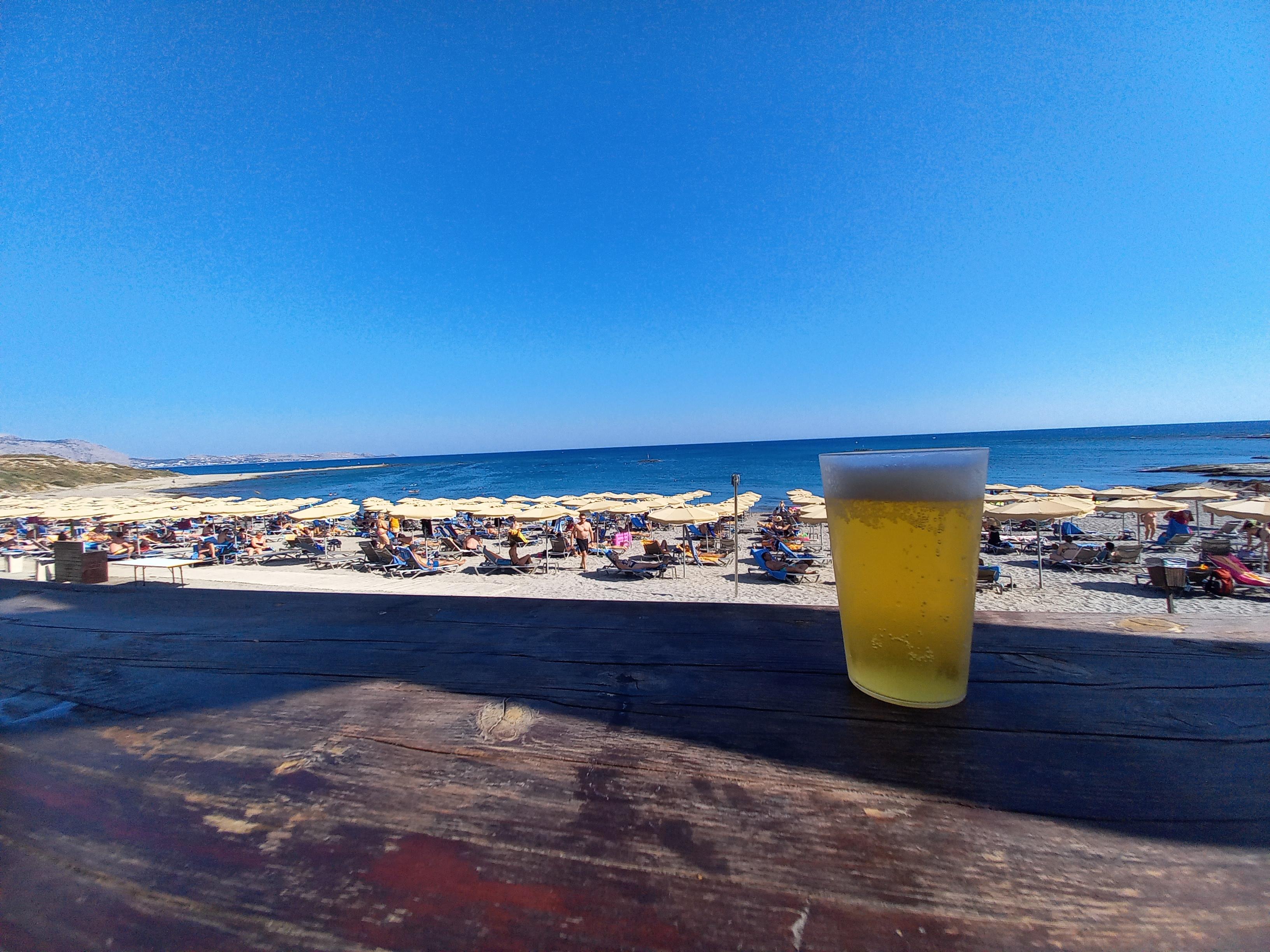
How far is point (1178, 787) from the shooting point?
0.70 meters

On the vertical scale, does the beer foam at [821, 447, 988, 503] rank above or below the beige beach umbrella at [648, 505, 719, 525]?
above

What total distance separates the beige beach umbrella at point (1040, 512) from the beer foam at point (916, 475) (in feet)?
44.8

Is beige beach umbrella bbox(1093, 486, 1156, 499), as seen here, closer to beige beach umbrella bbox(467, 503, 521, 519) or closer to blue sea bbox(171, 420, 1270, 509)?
blue sea bbox(171, 420, 1270, 509)

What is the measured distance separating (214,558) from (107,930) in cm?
2037

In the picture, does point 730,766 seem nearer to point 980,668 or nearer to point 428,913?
point 428,913

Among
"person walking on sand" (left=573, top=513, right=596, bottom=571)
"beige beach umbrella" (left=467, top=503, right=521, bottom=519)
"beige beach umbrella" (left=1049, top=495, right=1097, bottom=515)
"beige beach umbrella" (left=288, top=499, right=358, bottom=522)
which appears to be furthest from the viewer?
"beige beach umbrella" (left=288, top=499, right=358, bottom=522)

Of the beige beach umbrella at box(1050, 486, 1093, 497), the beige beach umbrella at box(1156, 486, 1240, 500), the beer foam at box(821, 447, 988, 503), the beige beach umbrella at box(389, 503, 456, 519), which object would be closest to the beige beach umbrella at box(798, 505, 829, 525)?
the beige beach umbrella at box(1050, 486, 1093, 497)

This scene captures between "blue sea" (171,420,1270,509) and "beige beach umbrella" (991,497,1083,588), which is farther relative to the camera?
"blue sea" (171,420,1270,509)

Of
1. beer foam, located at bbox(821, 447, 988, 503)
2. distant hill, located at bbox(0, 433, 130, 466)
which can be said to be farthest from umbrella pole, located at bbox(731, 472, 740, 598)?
distant hill, located at bbox(0, 433, 130, 466)

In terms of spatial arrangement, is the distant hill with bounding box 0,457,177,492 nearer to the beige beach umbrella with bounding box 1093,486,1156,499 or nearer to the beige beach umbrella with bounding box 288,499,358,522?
the beige beach umbrella with bounding box 288,499,358,522

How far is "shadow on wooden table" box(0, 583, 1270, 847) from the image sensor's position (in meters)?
0.73

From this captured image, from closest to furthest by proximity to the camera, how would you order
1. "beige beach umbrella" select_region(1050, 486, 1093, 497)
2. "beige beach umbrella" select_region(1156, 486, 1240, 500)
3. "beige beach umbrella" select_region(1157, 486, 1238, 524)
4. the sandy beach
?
the sandy beach < "beige beach umbrella" select_region(1157, 486, 1238, 524) < "beige beach umbrella" select_region(1156, 486, 1240, 500) < "beige beach umbrella" select_region(1050, 486, 1093, 497)

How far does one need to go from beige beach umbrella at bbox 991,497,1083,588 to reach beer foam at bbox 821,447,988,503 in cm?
1367

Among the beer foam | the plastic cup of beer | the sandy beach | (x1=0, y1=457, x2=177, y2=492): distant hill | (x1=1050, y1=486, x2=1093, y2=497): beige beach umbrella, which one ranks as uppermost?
(x1=0, y1=457, x2=177, y2=492): distant hill
